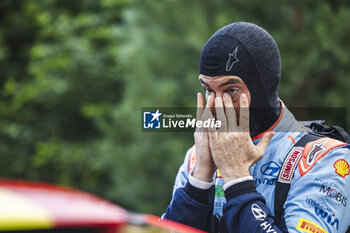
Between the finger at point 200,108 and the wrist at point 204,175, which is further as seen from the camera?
the finger at point 200,108

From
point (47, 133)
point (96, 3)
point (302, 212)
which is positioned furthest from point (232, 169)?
point (96, 3)

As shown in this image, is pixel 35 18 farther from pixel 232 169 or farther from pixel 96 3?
pixel 232 169

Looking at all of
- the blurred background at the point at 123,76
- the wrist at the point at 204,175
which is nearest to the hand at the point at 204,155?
the wrist at the point at 204,175

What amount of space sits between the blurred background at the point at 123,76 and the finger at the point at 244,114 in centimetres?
422

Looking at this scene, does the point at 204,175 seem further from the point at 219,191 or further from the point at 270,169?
the point at 270,169

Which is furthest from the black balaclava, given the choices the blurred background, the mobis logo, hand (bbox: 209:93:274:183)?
the blurred background

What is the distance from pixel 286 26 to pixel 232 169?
481 centimetres

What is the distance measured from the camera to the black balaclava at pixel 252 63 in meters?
1.93

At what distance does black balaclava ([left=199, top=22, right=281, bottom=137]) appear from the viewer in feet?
6.33

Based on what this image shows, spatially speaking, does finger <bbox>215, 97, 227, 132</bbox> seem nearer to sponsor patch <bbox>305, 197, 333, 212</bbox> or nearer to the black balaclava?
the black balaclava

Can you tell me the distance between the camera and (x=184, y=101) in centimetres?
645

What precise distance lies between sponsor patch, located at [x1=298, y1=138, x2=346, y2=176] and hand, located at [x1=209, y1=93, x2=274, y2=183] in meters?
0.13

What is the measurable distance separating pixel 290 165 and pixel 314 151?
9 cm

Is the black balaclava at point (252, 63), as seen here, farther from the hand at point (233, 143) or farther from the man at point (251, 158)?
the hand at point (233, 143)
